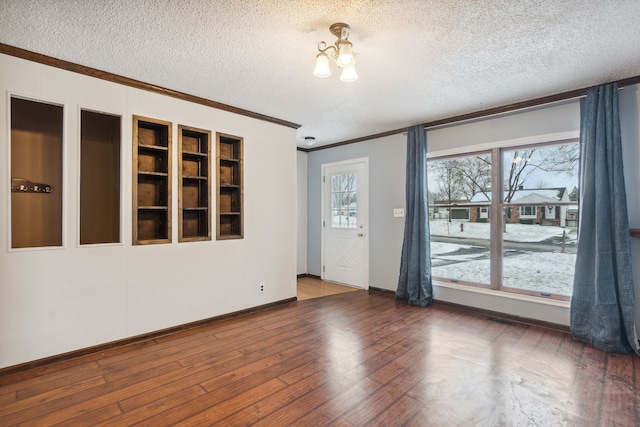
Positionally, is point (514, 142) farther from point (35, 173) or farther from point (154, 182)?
point (35, 173)

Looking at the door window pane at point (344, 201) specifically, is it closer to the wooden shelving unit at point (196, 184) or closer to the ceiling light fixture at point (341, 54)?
the wooden shelving unit at point (196, 184)

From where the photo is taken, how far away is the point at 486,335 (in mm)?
3324

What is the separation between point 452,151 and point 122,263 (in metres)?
4.07

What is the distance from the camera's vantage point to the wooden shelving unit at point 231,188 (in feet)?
Answer: 13.0

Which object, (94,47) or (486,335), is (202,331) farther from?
(486,335)

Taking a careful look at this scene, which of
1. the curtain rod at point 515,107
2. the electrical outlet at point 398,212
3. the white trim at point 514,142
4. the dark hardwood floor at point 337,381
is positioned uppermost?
the curtain rod at point 515,107

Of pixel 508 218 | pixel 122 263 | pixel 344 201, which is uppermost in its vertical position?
pixel 344 201

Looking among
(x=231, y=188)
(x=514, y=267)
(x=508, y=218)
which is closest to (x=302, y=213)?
(x=231, y=188)

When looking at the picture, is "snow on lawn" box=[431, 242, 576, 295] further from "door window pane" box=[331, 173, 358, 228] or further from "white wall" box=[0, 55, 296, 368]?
"white wall" box=[0, 55, 296, 368]

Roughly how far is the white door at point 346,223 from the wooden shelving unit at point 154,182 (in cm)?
302

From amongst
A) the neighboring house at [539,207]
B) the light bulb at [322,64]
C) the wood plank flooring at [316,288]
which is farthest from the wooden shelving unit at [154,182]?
the neighboring house at [539,207]

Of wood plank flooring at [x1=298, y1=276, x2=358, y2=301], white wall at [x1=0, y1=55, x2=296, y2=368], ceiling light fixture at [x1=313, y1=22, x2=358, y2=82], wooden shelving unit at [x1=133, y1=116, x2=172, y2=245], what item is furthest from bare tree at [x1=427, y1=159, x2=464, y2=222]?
wooden shelving unit at [x1=133, y1=116, x2=172, y2=245]

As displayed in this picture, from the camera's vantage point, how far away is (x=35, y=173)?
2932 millimetres

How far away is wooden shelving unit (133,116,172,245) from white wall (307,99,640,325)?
120 inches
